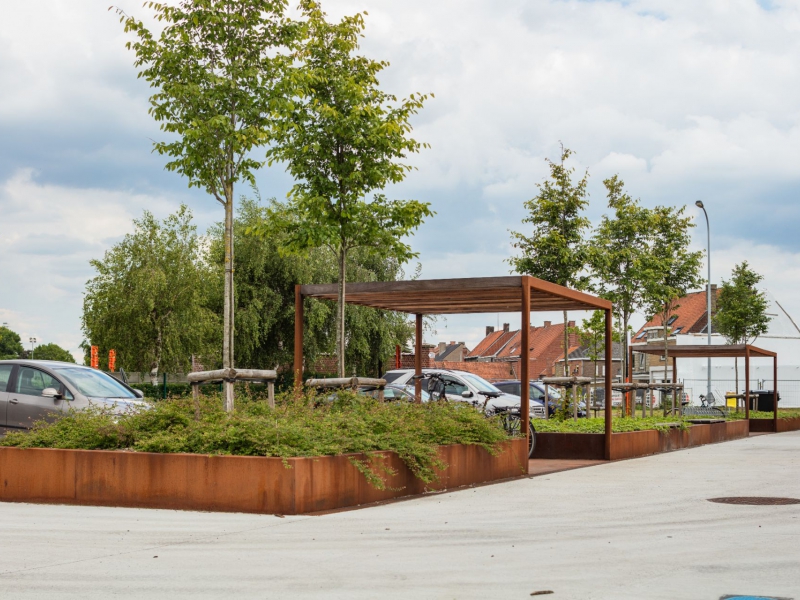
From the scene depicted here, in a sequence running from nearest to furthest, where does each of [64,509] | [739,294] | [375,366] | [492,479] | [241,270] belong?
[64,509]
[492,479]
[241,270]
[375,366]
[739,294]

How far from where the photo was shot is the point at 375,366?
4547 centimetres

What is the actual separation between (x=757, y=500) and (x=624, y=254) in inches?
836

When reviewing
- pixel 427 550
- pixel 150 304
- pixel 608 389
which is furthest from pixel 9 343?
pixel 427 550

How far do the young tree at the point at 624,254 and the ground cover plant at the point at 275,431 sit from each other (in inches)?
782

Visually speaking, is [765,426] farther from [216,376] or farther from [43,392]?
[216,376]

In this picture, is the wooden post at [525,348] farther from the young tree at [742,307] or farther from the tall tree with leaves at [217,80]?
the young tree at [742,307]

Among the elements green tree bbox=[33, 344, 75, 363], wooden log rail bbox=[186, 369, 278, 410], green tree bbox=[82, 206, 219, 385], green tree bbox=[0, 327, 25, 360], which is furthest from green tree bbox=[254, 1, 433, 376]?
green tree bbox=[33, 344, 75, 363]

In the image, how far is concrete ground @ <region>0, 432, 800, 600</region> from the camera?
19.4 ft

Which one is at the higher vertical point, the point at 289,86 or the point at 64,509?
the point at 289,86

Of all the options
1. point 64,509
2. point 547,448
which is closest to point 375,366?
point 547,448

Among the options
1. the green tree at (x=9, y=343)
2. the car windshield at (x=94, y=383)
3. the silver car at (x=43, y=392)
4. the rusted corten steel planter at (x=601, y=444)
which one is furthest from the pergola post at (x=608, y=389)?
the green tree at (x=9, y=343)

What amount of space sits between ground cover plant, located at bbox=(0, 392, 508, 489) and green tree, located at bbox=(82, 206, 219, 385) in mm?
32515

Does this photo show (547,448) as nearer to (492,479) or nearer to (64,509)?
(492,479)

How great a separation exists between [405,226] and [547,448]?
4528 millimetres
